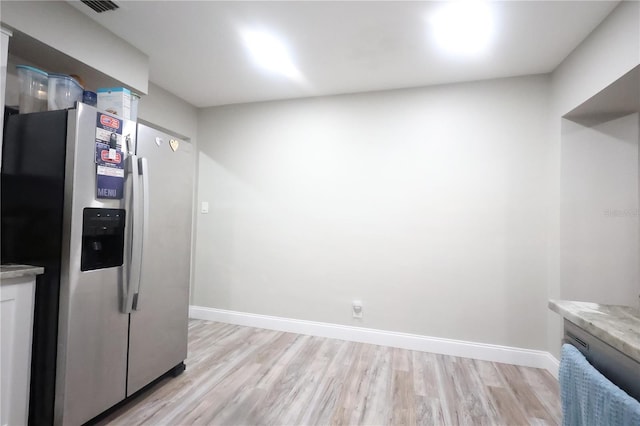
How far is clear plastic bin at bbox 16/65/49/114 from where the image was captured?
1674mm

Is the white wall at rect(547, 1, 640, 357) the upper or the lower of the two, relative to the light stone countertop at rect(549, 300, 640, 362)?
upper

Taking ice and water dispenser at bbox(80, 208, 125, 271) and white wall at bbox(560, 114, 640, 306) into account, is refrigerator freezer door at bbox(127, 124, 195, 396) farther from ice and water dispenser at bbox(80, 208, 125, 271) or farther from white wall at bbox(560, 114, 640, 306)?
white wall at bbox(560, 114, 640, 306)

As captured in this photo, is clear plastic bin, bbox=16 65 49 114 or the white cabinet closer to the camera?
the white cabinet

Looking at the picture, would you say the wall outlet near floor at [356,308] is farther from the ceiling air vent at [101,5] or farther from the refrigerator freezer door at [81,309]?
the ceiling air vent at [101,5]

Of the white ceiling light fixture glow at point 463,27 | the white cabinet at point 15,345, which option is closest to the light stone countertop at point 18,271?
the white cabinet at point 15,345

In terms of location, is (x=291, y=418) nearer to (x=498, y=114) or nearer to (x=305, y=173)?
(x=305, y=173)

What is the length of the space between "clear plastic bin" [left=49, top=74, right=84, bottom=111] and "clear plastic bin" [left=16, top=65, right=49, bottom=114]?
66 mm

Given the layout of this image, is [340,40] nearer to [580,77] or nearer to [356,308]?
[580,77]

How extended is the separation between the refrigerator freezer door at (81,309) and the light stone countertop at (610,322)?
85.4 inches

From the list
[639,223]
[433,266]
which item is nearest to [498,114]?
[639,223]

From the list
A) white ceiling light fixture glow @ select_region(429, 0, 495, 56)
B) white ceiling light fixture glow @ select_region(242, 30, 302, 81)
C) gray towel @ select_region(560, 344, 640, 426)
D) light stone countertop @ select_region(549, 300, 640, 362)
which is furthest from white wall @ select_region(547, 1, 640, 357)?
white ceiling light fixture glow @ select_region(242, 30, 302, 81)

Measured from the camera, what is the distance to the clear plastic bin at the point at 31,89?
167 cm

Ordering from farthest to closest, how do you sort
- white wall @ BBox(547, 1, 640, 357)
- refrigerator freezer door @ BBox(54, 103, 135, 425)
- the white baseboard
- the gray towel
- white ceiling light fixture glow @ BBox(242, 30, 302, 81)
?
the white baseboard, white ceiling light fixture glow @ BBox(242, 30, 302, 81), white wall @ BBox(547, 1, 640, 357), refrigerator freezer door @ BBox(54, 103, 135, 425), the gray towel

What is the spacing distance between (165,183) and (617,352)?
235 centimetres
